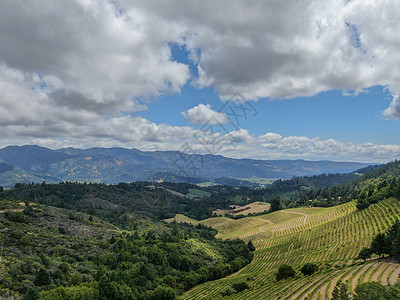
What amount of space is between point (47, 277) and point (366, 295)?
4814 centimetres

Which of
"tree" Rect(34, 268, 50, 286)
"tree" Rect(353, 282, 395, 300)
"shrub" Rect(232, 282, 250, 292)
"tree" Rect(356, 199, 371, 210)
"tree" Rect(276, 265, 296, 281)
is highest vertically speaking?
"tree" Rect(353, 282, 395, 300)

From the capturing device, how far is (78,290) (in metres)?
39.2

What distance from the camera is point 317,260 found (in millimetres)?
66812

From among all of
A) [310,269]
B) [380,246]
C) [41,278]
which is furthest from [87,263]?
[380,246]

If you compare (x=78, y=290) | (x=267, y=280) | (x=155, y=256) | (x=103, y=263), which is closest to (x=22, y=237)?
(x=103, y=263)

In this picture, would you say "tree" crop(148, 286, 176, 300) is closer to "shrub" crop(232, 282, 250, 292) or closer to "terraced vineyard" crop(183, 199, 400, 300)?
"terraced vineyard" crop(183, 199, 400, 300)

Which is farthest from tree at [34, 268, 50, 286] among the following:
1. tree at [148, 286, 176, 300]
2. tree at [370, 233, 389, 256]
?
tree at [370, 233, 389, 256]

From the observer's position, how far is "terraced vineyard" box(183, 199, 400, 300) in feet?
136

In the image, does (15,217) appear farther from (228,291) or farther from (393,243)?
(393,243)

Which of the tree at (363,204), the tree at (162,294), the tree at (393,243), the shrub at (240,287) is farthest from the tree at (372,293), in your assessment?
A: the tree at (363,204)

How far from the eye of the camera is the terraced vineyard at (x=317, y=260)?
136 ft

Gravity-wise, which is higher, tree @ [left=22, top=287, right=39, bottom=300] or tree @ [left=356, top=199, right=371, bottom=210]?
tree @ [left=356, top=199, right=371, bottom=210]

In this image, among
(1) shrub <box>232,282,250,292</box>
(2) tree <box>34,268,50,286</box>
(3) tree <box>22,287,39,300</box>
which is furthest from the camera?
(1) shrub <box>232,282,250,292</box>

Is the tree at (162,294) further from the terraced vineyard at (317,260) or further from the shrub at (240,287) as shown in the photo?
the shrub at (240,287)
